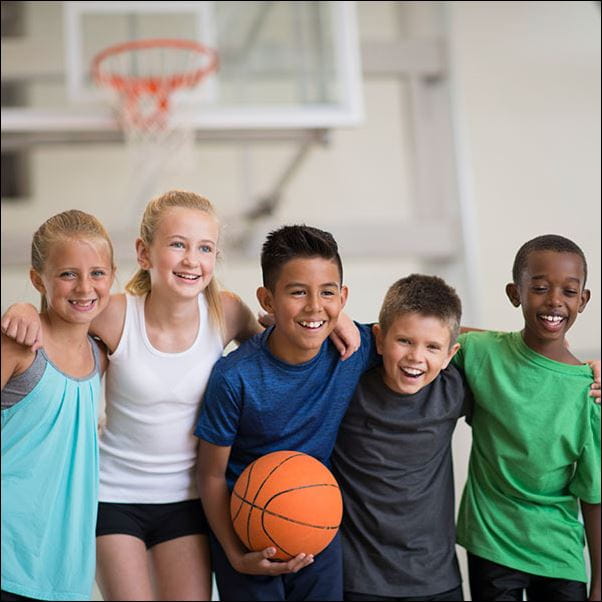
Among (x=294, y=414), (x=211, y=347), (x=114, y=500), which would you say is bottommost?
(x=114, y=500)

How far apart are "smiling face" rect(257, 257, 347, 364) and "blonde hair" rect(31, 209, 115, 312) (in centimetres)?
32

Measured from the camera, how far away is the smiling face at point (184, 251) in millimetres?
1788

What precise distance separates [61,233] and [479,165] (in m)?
2.61

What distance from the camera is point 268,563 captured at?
5.66 feet

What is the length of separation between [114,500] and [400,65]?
2.96 m

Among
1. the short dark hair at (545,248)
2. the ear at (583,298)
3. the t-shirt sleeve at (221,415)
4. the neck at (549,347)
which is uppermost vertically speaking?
the short dark hair at (545,248)

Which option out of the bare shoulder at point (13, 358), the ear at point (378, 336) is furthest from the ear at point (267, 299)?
the bare shoulder at point (13, 358)

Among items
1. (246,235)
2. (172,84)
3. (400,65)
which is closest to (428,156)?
(400,65)

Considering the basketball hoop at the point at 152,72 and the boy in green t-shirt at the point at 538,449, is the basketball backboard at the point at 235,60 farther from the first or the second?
the boy in green t-shirt at the point at 538,449

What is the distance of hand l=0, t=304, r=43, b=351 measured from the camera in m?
1.61

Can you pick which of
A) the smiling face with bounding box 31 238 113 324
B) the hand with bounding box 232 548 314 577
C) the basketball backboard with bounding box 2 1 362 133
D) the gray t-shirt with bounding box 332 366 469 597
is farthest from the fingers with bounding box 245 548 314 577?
the basketball backboard with bounding box 2 1 362 133

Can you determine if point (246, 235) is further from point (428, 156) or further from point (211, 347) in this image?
point (211, 347)

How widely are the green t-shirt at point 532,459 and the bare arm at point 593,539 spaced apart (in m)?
0.02

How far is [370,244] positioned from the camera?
420 centimetres
